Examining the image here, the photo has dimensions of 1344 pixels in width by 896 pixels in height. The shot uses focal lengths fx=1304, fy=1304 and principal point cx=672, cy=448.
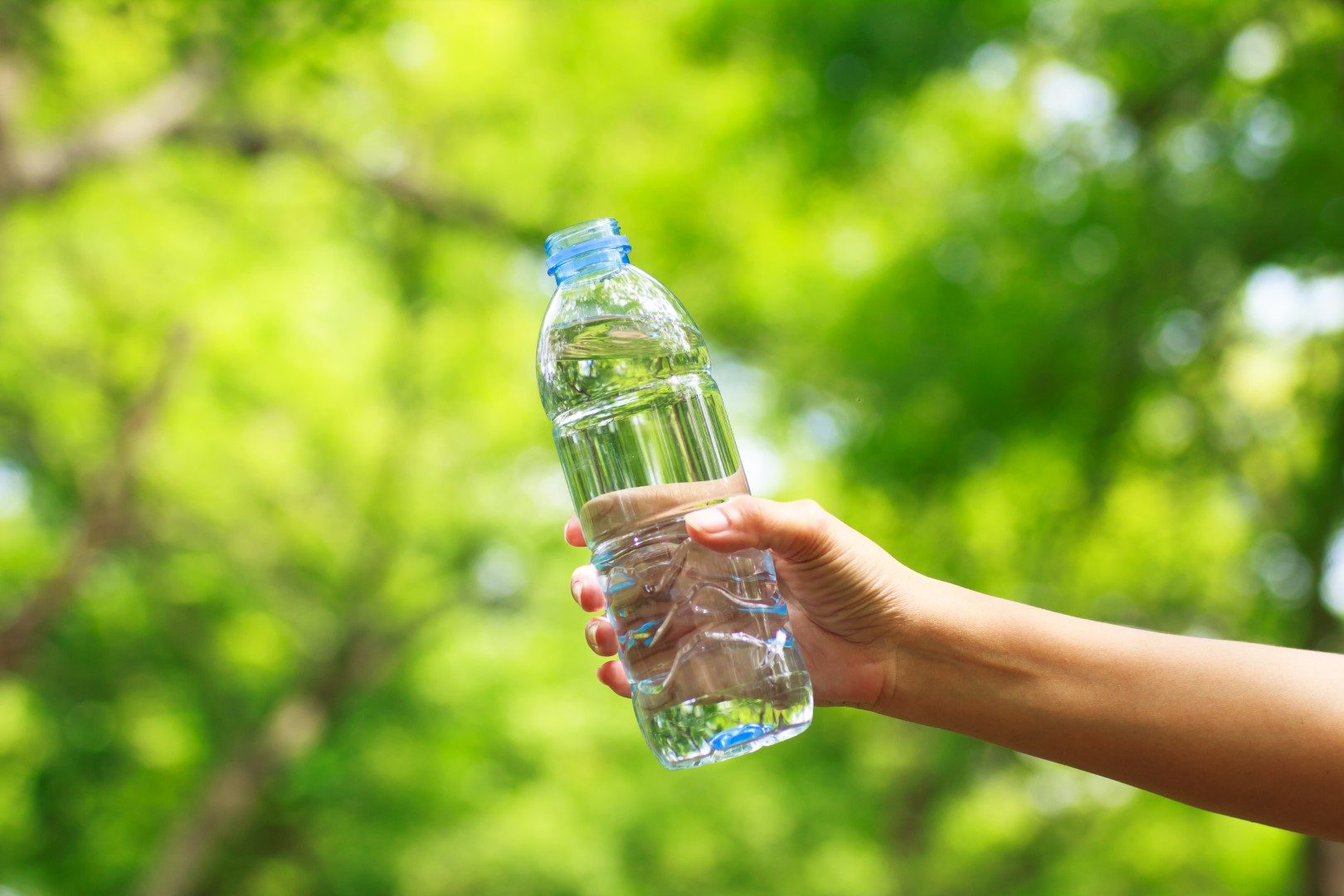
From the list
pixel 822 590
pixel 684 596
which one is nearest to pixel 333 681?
pixel 684 596

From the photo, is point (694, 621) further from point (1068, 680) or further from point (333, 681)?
point (333, 681)

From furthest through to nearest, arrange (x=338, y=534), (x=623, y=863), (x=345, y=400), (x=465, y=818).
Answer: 1. (x=623, y=863)
2. (x=465, y=818)
3. (x=338, y=534)
4. (x=345, y=400)

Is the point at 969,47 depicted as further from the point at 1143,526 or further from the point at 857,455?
the point at 1143,526

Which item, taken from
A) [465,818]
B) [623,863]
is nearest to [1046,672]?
[465,818]

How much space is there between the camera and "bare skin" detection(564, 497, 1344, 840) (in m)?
1.95

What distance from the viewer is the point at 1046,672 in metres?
2.09

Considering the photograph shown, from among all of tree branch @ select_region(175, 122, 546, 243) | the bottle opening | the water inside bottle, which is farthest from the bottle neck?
tree branch @ select_region(175, 122, 546, 243)

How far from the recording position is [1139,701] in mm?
2025

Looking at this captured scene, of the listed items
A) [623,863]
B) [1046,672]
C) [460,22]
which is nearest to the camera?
[1046,672]

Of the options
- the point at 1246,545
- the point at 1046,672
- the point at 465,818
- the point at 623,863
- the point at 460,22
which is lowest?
the point at 623,863

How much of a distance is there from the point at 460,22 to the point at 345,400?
4.00 m

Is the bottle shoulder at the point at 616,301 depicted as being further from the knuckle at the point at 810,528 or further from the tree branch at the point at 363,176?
the tree branch at the point at 363,176

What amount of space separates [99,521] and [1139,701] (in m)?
6.57

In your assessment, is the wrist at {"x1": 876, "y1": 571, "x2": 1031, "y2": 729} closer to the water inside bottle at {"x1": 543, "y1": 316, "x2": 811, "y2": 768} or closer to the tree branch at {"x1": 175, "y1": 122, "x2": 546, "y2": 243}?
the water inside bottle at {"x1": 543, "y1": 316, "x2": 811, "y2": 768}
